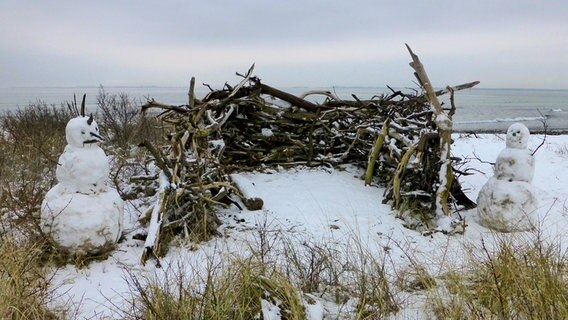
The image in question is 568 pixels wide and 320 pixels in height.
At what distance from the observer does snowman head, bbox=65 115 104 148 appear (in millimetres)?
3437

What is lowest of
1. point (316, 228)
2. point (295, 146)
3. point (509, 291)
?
point (316, 228)

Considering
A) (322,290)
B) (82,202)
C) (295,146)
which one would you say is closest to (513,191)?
(322,290)

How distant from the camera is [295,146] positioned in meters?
5.91

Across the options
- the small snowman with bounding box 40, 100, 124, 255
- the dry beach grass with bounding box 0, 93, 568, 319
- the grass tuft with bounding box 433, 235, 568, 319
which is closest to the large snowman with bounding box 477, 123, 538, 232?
the dry beach grass with bounding box 0, 93, 568, 319

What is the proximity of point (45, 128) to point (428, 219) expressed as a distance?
901cm

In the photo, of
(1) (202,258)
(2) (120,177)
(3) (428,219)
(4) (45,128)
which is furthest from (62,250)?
(4) (45,128)

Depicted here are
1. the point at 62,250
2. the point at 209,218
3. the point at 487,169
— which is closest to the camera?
the point at 62,250

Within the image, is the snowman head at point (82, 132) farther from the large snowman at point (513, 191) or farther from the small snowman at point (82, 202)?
the large snowman at point (513, 191)

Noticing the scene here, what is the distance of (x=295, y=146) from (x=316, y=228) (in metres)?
1.83

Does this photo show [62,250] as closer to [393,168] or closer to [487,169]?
[393,168]

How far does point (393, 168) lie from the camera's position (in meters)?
5.59

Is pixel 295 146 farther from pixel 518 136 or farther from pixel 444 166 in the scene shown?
pixel 518 136

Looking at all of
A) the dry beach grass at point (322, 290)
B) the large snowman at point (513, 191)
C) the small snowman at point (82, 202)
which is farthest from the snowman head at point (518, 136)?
the small snowman at point (82, 202)

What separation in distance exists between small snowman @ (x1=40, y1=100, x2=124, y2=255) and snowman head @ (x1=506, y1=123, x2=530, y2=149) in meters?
3.81
